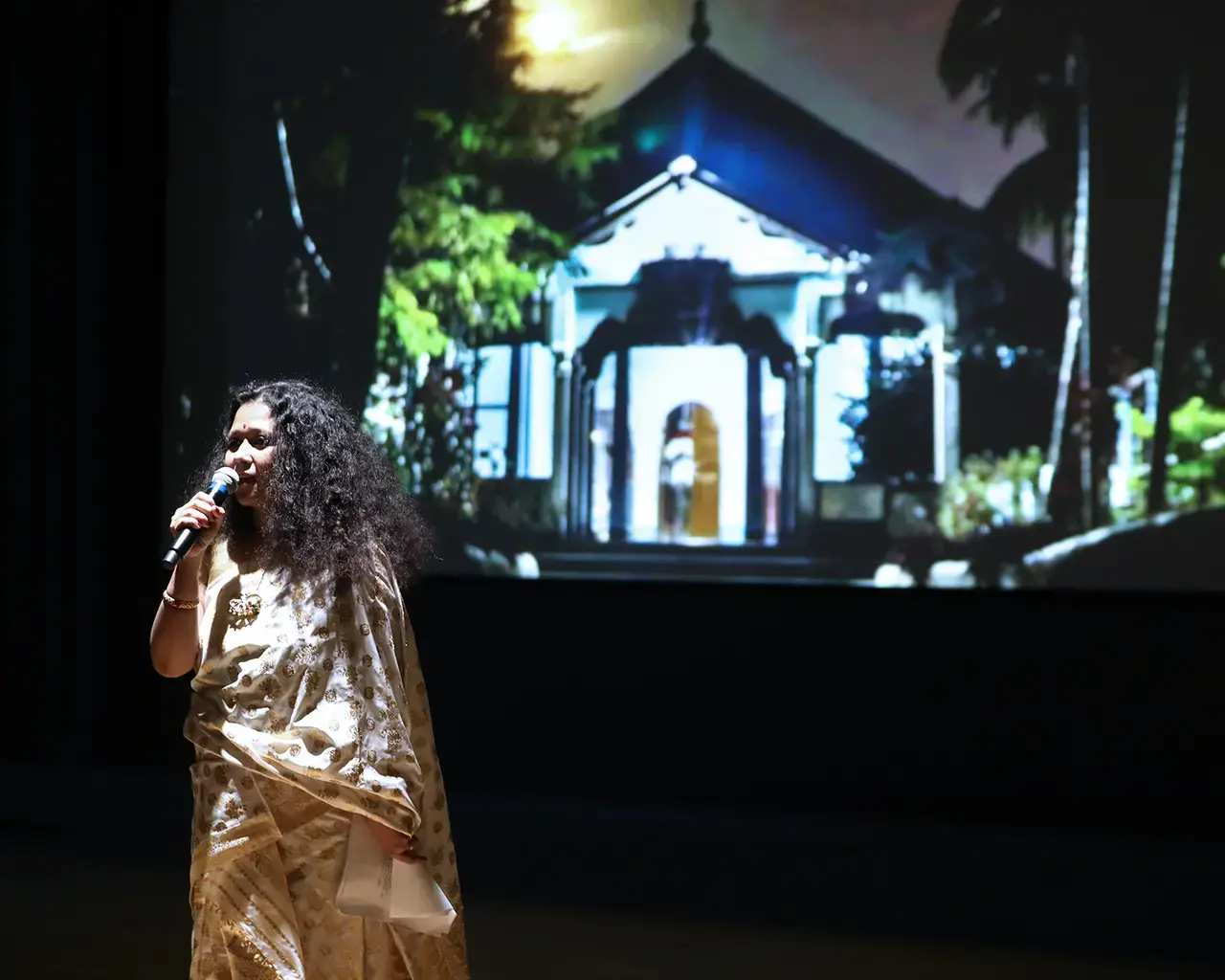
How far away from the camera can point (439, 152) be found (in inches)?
209

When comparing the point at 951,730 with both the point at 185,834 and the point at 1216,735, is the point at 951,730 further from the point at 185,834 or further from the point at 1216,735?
the point at 185,834

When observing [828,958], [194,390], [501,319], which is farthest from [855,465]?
[194,390]

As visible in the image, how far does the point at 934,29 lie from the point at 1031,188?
0.64 meters

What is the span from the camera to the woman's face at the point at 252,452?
2.05m

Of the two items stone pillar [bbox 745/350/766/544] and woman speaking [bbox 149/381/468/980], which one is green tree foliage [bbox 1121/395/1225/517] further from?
woman speaking [bbox 149/381/468/980]

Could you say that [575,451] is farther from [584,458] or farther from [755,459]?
[755,459]

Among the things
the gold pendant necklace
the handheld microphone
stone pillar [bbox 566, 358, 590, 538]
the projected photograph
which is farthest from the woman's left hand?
stone pillar [bbox 566, 358, 590, 538]

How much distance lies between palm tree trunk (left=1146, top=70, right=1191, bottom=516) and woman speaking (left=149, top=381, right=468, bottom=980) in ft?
10.5

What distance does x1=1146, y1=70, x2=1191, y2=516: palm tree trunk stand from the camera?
453cm

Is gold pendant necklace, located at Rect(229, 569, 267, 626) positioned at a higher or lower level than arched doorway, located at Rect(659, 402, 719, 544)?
lower

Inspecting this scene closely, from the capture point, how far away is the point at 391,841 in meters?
1.89

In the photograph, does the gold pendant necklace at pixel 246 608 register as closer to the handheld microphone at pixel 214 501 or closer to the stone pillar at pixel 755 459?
the handheld microphone at pixel 214 501

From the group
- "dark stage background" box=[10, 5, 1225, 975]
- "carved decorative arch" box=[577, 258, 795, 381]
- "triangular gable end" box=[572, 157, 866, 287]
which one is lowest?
"dark stage background" box=[10, 5, 1225, 975]

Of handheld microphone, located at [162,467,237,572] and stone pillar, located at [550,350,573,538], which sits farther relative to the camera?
stone pillar, located at [550,350,573,538]
